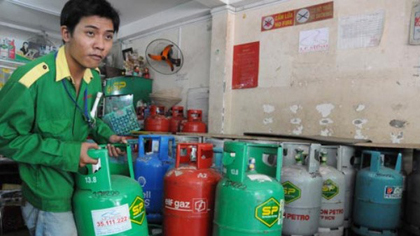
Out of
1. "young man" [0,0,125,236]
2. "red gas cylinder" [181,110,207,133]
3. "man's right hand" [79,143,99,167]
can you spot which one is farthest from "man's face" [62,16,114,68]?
"red gas cylinder" [181,110,207,133]

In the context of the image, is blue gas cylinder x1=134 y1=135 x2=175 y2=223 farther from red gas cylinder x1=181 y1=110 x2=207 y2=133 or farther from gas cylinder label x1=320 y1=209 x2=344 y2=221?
red gas cylinder x1=181 y1=110 x2=207 y2=133

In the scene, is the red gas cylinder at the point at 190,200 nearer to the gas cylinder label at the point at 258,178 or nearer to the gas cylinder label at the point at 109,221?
the gas cylinder label at the point at 258,178

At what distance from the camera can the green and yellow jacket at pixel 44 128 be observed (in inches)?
40.9

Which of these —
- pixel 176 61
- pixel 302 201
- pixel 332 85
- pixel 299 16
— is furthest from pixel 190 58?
pixel 302 201

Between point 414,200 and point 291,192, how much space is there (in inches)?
35.7

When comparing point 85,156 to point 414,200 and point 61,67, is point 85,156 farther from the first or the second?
point 414,200

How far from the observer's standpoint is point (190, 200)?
1.60 metres

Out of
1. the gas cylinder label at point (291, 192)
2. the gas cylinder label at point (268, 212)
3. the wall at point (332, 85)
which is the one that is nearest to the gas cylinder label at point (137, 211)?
the gas cylinder label at point (268, 212)

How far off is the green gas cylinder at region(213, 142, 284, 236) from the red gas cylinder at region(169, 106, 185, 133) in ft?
7.82

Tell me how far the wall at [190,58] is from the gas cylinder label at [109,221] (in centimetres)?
289

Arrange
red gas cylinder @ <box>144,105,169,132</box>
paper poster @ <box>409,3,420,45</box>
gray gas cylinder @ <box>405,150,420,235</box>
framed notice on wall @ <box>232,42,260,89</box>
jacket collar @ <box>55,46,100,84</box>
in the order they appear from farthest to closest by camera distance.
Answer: red gas cylinder @ <box>144,105,169,132</box>, framed notice on wall @ <box>232,42,260,89</box>, paper poster @ <box>409,3,420,45</box>, gray gas cylinder @ <box>405,150,420,235</box>, jacket collar @ <box>55,46,100,84</box>

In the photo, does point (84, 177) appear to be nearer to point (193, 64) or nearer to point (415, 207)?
point (415, 207)

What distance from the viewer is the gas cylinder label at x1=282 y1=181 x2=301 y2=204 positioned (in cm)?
178

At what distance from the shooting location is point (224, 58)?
3613 millimetres
